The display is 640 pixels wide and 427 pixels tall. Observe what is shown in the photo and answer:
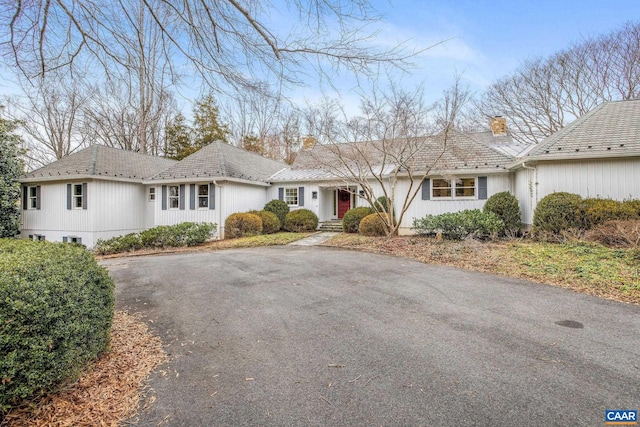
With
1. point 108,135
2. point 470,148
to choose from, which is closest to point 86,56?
point 470,148

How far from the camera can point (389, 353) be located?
3.38 m

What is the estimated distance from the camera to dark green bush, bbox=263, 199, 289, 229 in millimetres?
16734

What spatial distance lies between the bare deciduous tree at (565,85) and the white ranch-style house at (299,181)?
6.40 meters

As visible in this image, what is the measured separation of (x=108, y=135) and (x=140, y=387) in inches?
931

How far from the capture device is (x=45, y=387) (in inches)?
Result: 96.7

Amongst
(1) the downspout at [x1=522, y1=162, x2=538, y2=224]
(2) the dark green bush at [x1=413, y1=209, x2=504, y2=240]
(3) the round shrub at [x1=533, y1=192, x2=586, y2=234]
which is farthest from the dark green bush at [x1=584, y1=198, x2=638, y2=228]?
(2) the dark green bush at [x1=413, y1=209, x2=504, y2=240]

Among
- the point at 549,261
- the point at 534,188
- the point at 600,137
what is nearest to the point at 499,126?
the point at 600,137

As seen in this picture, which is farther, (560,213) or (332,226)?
(332,226)

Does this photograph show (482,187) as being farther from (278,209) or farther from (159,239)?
(159,239)

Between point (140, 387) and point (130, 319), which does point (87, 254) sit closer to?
point (130, 319)

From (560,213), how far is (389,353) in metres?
9.07

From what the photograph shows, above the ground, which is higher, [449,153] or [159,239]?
[449,153]

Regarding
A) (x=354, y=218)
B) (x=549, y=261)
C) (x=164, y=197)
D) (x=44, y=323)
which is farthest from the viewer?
(x=164, y=197)

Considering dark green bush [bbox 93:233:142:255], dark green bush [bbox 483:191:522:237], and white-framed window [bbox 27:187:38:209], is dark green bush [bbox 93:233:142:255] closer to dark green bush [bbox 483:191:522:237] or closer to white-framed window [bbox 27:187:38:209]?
white-framed window [bbox 27:187:38:209]
